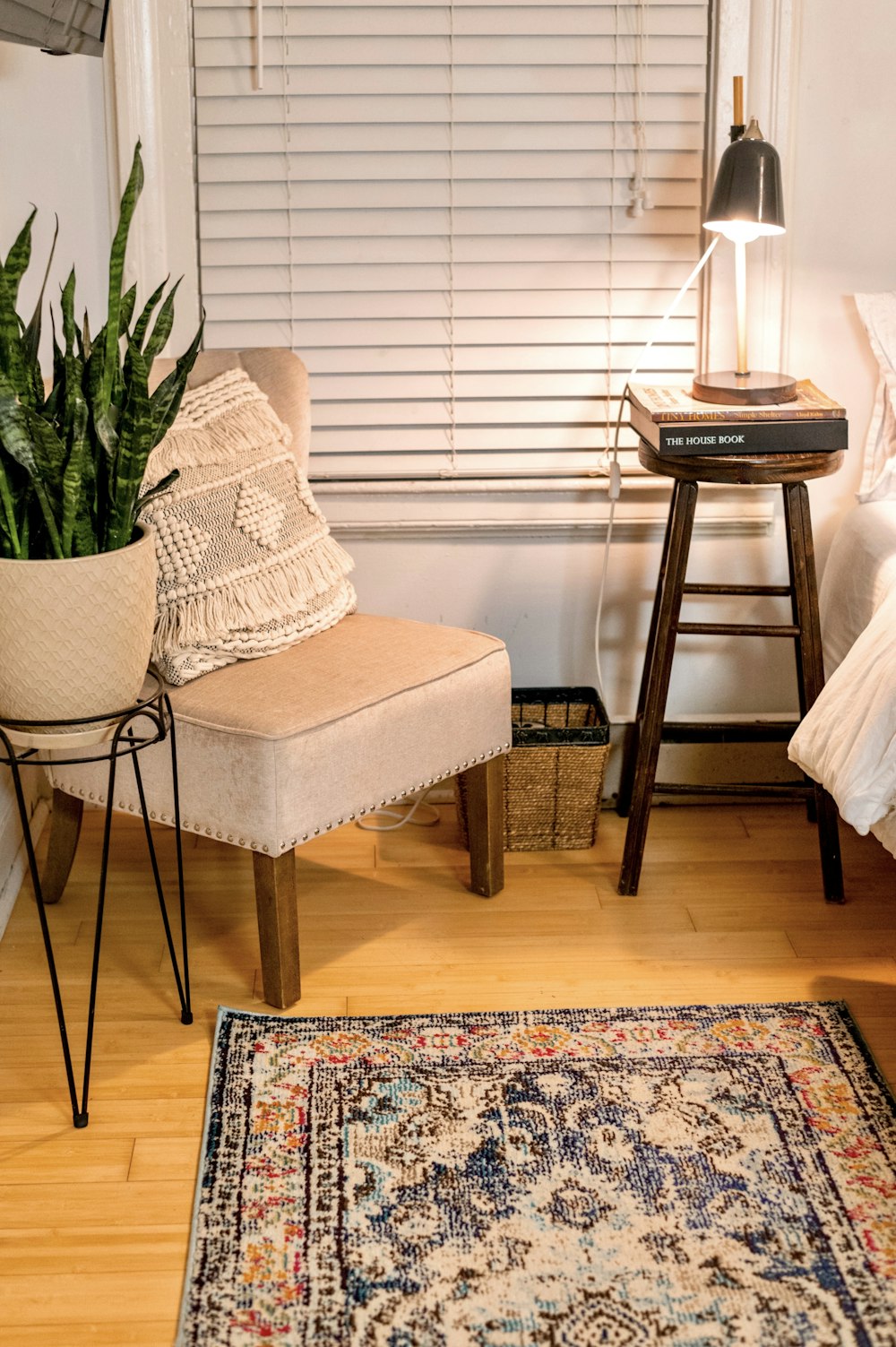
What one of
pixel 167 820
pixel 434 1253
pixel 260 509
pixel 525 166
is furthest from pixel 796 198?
pixel 434 1253

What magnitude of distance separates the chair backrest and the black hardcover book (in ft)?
2.07

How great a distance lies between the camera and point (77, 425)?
1.71 m

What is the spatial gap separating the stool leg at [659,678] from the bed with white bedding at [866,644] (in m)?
0.29

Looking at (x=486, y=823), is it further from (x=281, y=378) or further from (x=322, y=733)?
(x=281, y=378)

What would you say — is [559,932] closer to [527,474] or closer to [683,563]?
[683,563]

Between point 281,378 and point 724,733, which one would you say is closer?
point 281,378

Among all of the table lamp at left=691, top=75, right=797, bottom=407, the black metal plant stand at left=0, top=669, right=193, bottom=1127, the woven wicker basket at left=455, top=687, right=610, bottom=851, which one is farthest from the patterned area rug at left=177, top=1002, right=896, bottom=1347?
the table lamp at left=691, top=75, right=797, bottom=407

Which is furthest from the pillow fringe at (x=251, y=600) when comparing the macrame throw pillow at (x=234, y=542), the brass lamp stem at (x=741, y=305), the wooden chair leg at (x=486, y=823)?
the brass lamp stem at (x=741, y=305)

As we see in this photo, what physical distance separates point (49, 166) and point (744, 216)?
1263 mm

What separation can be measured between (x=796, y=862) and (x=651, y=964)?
49cm

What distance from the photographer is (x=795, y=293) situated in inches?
103

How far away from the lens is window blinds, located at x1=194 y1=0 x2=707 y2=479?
2.49 m

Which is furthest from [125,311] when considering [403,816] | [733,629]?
[403,816]

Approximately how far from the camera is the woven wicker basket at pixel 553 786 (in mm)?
2523
